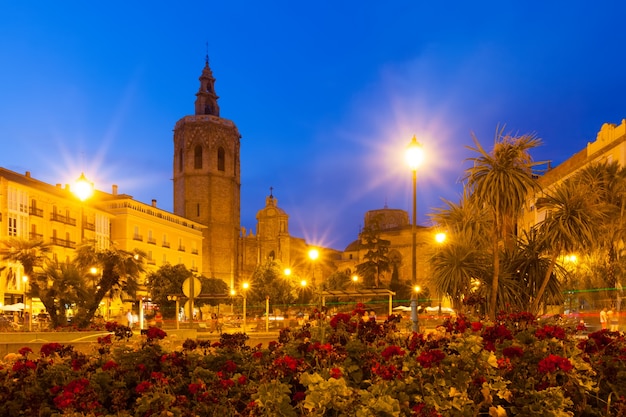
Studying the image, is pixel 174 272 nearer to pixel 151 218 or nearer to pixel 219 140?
pixel 151 218

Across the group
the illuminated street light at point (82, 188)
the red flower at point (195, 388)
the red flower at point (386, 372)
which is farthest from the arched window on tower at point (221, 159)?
the red flower at point (386, 372)

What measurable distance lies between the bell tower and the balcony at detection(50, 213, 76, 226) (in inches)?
1157

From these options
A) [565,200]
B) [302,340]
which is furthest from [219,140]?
[302,340]

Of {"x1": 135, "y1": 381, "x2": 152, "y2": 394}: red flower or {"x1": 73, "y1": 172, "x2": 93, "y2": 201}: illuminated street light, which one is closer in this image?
{"x1": 135, "y1": 381, "x2": 152, "y2": 394}: red flower

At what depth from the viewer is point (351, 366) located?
5.24m

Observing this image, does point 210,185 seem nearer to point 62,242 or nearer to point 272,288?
point 62,242

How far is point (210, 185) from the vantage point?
8312 centimetres

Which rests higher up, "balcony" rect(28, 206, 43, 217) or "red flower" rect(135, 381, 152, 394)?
"balcony" rect(28, 206, 43, 217)

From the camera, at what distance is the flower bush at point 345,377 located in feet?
14.4

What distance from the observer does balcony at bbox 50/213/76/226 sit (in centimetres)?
4966

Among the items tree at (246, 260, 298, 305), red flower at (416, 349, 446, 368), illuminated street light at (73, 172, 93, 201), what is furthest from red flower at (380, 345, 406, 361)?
tree at (246, 260, 298, 305)

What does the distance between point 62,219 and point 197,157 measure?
34.8 m

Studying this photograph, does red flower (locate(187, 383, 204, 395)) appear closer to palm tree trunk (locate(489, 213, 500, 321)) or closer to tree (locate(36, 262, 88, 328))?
palm tree trunk (locate(489, 213, 500, 321))

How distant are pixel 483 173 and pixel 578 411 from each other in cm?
893
